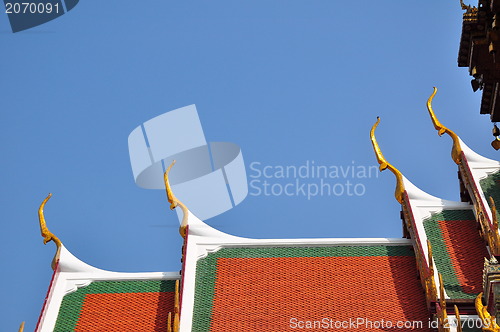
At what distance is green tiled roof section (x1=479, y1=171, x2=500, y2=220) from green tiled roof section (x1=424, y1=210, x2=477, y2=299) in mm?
645

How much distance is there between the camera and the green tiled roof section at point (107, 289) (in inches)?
1017

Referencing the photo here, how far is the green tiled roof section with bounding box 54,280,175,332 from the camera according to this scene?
25828 millimetres

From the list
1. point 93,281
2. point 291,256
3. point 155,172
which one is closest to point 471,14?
point 291,256

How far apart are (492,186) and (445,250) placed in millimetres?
2500

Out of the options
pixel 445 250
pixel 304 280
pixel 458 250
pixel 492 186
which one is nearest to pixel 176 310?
pixel 304 280

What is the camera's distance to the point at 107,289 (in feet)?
87.0

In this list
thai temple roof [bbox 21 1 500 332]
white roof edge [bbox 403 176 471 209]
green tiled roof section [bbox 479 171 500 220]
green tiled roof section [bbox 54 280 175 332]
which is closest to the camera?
thai temple roof [bbox 21 1 500 332]

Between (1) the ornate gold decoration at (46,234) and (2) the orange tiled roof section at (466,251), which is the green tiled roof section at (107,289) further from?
(2) the orange tiled roof section at (466,251)

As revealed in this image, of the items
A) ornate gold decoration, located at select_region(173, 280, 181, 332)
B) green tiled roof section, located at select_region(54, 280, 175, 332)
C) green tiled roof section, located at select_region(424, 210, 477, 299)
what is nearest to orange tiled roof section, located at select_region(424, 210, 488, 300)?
green tiled roof section, located at select_region(424, 210, 477, 299)

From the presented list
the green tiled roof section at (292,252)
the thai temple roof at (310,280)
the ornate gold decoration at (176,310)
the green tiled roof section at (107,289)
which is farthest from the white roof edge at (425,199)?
the ornate gold decoration at (176,310)

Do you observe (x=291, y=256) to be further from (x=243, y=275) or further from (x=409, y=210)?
(x=409, y=210)

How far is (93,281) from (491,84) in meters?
10.3

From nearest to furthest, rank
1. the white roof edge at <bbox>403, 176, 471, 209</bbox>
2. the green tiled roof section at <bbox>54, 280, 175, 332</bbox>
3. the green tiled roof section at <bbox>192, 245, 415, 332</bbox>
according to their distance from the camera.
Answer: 1. the green tiled roof section at <bbox>54, 280, 175, 332</bbox>
2. the green tiled roof section at <bbox>192, 245, 415, 332</bbox>
3. the white roof edge at <bbox>403, 176, 471, 209</bbox>

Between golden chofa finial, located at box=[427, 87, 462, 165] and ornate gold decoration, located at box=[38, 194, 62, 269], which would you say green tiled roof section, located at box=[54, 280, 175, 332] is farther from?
golden chofa finial, located at box=[427, 87, 462, 165]
